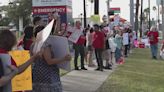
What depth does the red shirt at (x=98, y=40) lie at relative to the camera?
17534 millimetres

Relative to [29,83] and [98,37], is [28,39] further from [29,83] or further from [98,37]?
[98,37]

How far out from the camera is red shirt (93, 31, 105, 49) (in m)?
17.5

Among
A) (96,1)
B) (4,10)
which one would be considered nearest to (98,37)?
(96,1)

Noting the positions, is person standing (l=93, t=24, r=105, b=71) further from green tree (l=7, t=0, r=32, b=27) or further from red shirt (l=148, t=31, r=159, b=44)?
green tree (l=7, t=0, r=32, b=27)

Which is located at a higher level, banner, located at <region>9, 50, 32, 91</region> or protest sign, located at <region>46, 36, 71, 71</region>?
protest sign, located at <region>46, 36, 71, 71</region>

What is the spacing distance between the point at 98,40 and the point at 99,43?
0.12 meters

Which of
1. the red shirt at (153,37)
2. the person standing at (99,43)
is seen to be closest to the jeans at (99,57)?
the person standing at (99,43)

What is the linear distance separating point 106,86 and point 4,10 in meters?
91.0

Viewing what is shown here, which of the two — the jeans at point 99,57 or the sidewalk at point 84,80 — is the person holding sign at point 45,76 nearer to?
the sidewalk at point 84,80

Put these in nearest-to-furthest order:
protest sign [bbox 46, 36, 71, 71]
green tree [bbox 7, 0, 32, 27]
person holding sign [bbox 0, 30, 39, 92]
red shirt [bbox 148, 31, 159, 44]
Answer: person holding sign [bbox 0, 30, 39, 92] → protest sign [bbox 46, 36, 71, 71] → red shirt [bbox 148, 31, 159, 44] → green tree [bbox 7, 0, 32, 27]

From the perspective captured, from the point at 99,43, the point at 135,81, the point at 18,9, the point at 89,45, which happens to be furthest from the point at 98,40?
the point at 18,9

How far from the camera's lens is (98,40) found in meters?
17.6

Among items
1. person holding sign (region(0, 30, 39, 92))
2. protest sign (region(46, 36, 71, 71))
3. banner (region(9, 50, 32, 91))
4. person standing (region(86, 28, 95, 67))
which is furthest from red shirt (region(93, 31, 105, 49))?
person holding sign (region(0, 30, 39, 92))

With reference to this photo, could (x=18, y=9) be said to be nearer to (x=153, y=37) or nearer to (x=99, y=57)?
(x=153, y=37)
